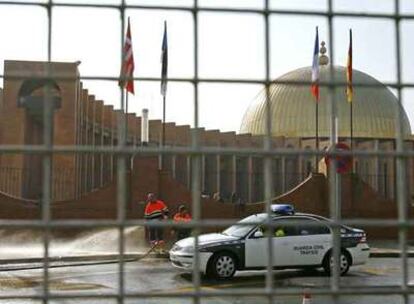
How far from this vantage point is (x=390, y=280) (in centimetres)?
1380

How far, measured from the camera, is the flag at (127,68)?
10.7 feet

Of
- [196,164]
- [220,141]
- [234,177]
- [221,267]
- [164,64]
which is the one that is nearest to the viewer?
[196,164]

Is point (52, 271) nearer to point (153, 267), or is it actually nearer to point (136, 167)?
point (153, 267)

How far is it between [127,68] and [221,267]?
1022 cm

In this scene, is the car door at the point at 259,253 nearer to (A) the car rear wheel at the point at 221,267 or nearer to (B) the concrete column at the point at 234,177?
(A) the car rear wheel at the point at 221,267

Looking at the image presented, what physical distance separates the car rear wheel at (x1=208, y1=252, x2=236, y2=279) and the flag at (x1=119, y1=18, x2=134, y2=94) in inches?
388

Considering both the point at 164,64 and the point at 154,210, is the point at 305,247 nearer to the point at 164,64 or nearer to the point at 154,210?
the point at 154,210

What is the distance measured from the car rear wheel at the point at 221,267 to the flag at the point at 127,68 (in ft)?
32.3

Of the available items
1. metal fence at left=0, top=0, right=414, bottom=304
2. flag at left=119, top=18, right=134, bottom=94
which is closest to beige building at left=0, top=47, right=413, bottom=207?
flag at left=119, top=18, right=134, bottom=94

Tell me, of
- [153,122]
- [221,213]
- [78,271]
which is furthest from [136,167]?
[78,271]

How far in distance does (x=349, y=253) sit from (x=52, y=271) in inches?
249

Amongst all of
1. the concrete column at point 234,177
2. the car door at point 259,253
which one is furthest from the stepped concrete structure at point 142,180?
the car door at point 259,253

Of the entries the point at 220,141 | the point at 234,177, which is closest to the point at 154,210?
the point at 220,141

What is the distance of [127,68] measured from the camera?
3537 mm
